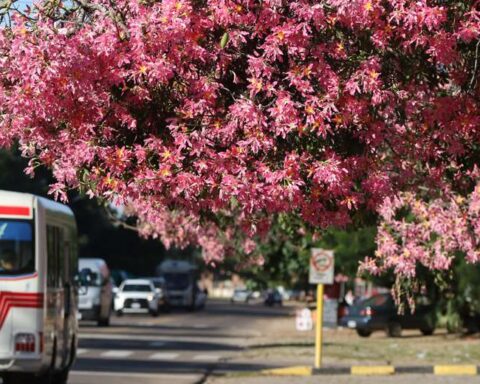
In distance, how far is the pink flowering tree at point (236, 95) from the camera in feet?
31.9

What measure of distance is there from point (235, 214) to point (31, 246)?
8.64 m

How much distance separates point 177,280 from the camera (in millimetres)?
81500

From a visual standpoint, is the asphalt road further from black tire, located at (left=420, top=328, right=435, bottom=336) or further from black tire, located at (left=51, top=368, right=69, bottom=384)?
black tire, located at (left=420, top=328, right=435, bottom=336)

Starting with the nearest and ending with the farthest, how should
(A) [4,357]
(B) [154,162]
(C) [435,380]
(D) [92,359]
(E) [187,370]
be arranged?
(B) [154,162] < (A) [4,357] < (C) [435,380] < (E) [187,370] < (D) [92,359]

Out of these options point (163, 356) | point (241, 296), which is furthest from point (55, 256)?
point (241, 296)

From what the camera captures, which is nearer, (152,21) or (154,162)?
(152,21)

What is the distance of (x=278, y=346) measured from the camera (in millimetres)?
36438

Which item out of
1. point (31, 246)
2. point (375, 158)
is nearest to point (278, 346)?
point (31, 246)

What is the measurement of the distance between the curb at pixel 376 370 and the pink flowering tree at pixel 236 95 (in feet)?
46.6

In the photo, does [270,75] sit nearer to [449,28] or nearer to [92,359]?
[449,28]

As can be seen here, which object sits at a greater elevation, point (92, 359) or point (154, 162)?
point (154, 162)

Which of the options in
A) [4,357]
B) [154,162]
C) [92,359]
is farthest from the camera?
[92,359]

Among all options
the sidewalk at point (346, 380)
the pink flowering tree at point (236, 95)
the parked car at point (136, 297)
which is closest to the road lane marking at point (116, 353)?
the sidewalk at point (346, 380)

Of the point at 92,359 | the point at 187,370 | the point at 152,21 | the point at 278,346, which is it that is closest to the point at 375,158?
the point at 152,21
